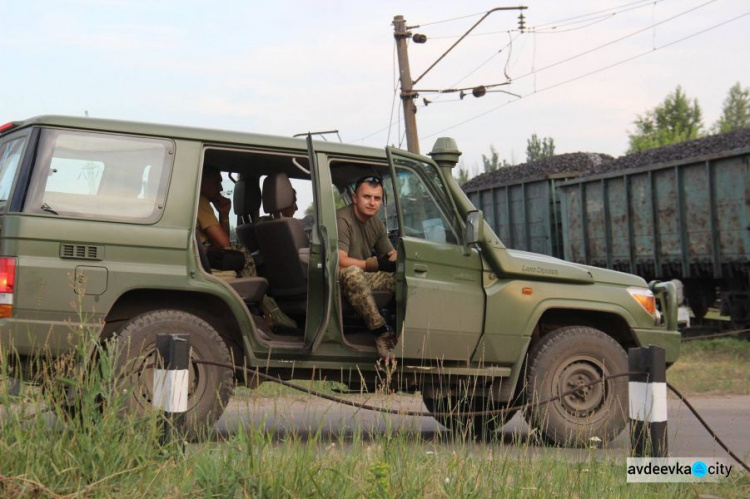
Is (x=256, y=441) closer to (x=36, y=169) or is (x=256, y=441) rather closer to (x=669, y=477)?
(x=669, y=477)

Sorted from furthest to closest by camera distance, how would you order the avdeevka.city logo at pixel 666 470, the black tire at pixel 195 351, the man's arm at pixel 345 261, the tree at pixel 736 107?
1. the tree at pixel 736 107
2. the man's arm at pixel 345 261
3. the black tire at pixel 195 351
4. the avdeevka.city logo at pixel 666 470

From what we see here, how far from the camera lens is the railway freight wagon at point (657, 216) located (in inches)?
699

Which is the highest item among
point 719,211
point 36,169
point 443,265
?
point 719,211

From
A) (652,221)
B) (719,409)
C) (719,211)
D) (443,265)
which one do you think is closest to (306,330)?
(443,265)

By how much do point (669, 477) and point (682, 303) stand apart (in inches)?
612

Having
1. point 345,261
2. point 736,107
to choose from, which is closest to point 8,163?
point 345,261

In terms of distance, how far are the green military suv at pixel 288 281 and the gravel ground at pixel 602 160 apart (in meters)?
11.6

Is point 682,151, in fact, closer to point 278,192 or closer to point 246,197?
point 246,197

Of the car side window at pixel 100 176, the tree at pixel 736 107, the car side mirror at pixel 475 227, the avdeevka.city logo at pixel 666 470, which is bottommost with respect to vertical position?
the avdeevka.city logo at pixel 666 470

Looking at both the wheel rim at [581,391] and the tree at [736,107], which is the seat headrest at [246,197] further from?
the tree at [736,107]

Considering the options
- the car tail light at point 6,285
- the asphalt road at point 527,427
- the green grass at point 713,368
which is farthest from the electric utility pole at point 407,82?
the car tail light at point 6,285

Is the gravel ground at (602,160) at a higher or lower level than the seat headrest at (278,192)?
higher

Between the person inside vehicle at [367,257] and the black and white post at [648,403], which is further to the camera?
the person inside vehicle at [367,257]

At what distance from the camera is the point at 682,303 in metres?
20.3
